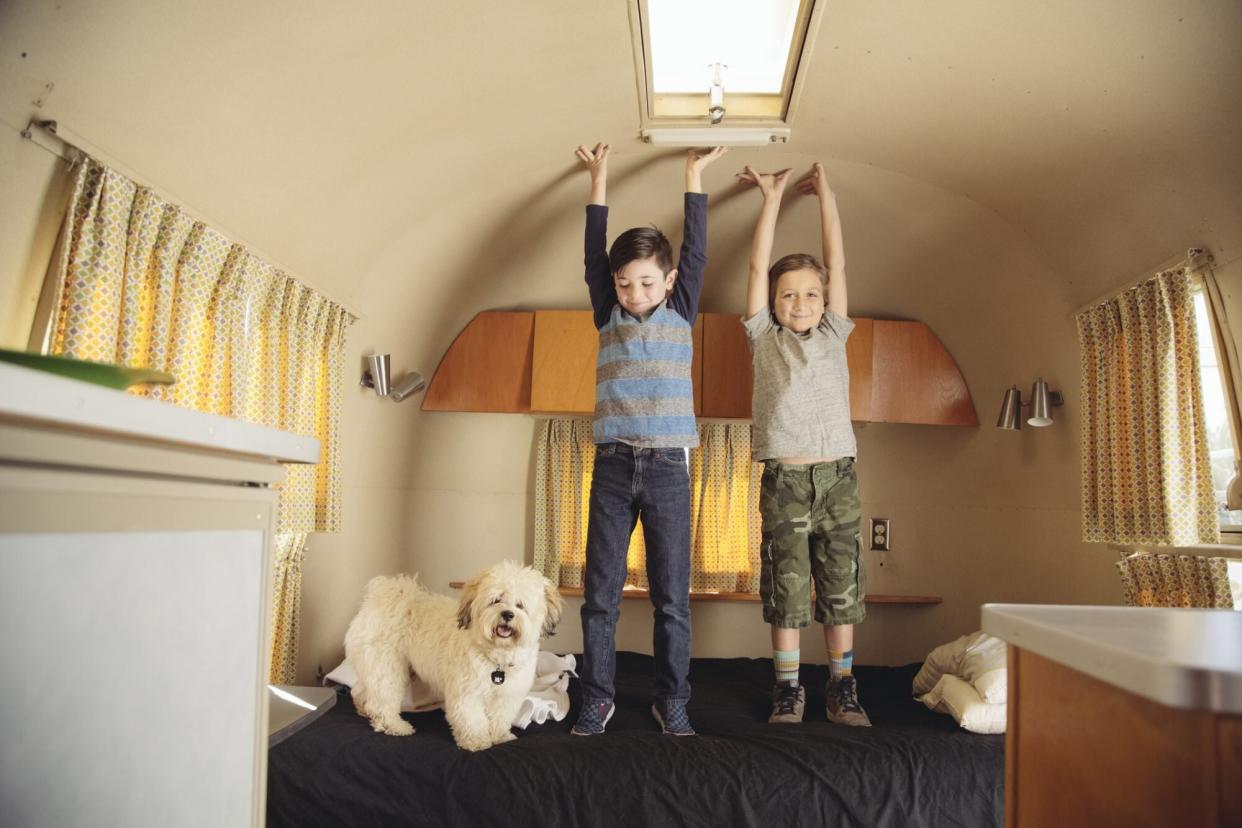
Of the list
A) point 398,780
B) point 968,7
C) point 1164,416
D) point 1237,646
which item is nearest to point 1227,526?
point 1164,416

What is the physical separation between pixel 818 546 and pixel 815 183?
1.35m

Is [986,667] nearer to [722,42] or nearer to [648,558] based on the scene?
[648,558]

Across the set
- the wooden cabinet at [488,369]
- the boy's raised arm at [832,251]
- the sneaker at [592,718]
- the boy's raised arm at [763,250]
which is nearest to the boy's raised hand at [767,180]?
the boy's raised arm at [763,250]

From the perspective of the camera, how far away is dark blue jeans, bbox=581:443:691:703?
2184 mm

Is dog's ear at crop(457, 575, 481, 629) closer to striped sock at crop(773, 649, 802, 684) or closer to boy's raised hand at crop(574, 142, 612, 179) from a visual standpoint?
striped sock at crop(773, 649, 802, 684)

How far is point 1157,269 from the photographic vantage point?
2.29 metres

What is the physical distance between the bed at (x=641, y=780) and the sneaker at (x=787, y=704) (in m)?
0.20

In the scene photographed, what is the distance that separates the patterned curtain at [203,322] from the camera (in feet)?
5.20

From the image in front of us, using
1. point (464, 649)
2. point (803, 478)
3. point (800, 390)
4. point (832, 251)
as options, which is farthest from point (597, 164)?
point (464, 649)

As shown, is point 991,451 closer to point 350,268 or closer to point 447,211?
point 447,211

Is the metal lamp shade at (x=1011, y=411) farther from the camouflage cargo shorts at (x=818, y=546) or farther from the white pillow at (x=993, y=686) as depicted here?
the white pillow at (x=993, y=686)

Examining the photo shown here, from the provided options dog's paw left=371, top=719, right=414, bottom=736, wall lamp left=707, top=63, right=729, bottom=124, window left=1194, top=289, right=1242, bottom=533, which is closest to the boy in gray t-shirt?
wall lamp left=707, top=63, right=729, bottom=124

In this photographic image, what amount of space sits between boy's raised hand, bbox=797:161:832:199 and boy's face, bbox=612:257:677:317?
2.40ft

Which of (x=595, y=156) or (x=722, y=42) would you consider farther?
(x=595, y=156)
